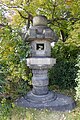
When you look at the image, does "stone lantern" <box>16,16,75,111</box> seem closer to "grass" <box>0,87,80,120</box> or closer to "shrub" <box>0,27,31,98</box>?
"grass" <box>0,87,80,120</box>

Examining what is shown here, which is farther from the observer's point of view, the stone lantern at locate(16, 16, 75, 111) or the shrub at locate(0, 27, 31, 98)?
the shrub at locate(0, 27, 31, 98)

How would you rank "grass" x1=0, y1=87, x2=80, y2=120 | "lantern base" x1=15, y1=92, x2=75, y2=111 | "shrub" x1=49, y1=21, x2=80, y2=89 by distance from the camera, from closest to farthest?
"grass" x1=0, y1=87, x2=80, y2=120 → "lantern base" x1=15, y1=92, x2=75, y2=111 → "shrub" x1=49, y1=21, x2=80, y2=89

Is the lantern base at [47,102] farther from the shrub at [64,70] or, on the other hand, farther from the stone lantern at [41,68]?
the shrub at [64,70]

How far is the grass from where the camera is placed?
13.1ft

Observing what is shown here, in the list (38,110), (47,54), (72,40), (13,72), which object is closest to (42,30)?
(47,54)

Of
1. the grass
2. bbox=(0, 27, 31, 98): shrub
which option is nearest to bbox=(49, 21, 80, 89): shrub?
bbox=(0, 27, 31, 98): shrub

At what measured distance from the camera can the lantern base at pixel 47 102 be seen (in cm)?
438

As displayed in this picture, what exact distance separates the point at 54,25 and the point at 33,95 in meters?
2.75

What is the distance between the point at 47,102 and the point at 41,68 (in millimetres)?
917

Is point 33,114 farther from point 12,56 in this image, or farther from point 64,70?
point 64,70

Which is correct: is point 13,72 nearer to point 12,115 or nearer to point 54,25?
point 12,115

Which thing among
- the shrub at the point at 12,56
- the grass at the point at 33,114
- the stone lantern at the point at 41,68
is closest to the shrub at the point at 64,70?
the stone lantern at the point at 41,68

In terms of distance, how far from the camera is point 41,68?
4.66m

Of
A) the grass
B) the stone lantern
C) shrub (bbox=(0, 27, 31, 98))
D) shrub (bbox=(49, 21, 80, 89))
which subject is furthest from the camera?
shrub (bbox=(49, 21, 80, 89))
